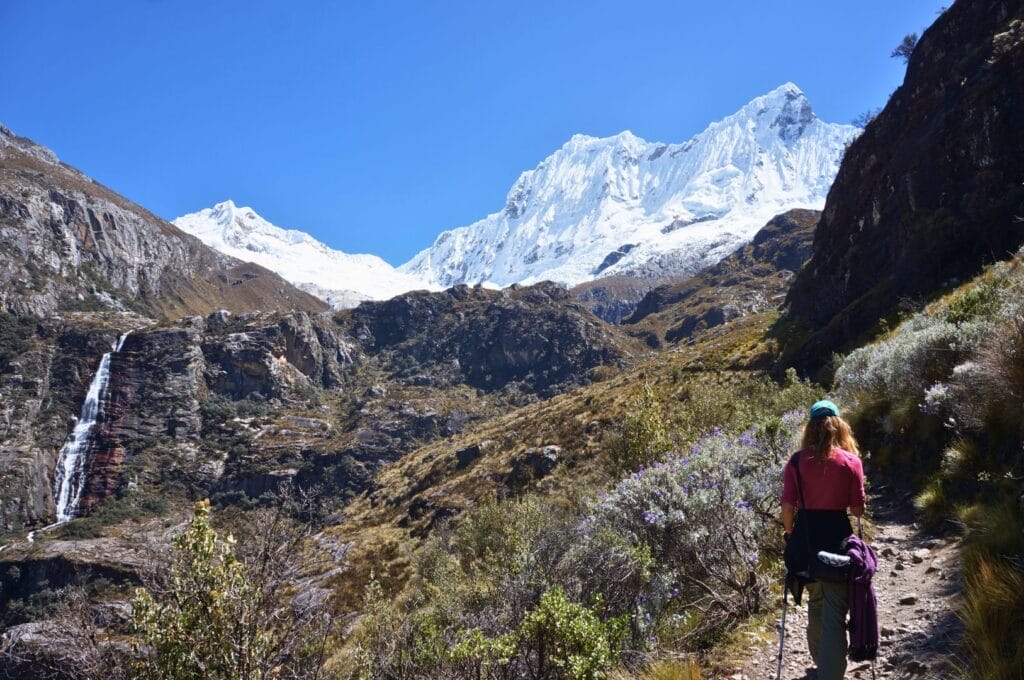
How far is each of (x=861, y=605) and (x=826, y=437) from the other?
1301 mm

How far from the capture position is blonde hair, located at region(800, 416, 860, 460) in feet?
14.8

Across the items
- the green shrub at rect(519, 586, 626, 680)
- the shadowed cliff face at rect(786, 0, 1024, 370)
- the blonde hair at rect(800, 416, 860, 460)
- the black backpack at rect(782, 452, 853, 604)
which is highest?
the shadowed cliff face at rect(786, 0, 1024, 370)

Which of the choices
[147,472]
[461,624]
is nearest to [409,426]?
[147,472]

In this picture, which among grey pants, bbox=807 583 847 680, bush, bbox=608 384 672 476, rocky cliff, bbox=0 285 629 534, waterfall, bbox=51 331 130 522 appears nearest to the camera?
grey pants, bbox=807 583 847 680

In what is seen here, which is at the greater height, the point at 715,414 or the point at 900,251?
the point at 900,251

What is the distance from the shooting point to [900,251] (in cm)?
3131

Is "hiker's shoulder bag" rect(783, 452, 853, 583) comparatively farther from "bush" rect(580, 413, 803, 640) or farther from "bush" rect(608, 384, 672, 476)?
"bush" rect(608, 384, 672, 476)

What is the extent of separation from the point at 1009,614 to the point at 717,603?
3.45 meters

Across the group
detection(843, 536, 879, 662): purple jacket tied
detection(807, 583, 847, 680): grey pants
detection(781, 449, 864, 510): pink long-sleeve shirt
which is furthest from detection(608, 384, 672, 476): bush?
detection(843, 536, 879, 662): purple jacket tied

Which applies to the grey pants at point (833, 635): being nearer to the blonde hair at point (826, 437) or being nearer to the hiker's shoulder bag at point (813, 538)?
the hiker's shoulder bag at point (813, 538)

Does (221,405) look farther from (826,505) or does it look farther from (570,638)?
(826,505)

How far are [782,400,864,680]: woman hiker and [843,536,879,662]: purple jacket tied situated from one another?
6.8 inches

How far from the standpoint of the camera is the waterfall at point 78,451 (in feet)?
355

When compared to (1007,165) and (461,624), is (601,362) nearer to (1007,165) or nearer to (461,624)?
(1007,165)
